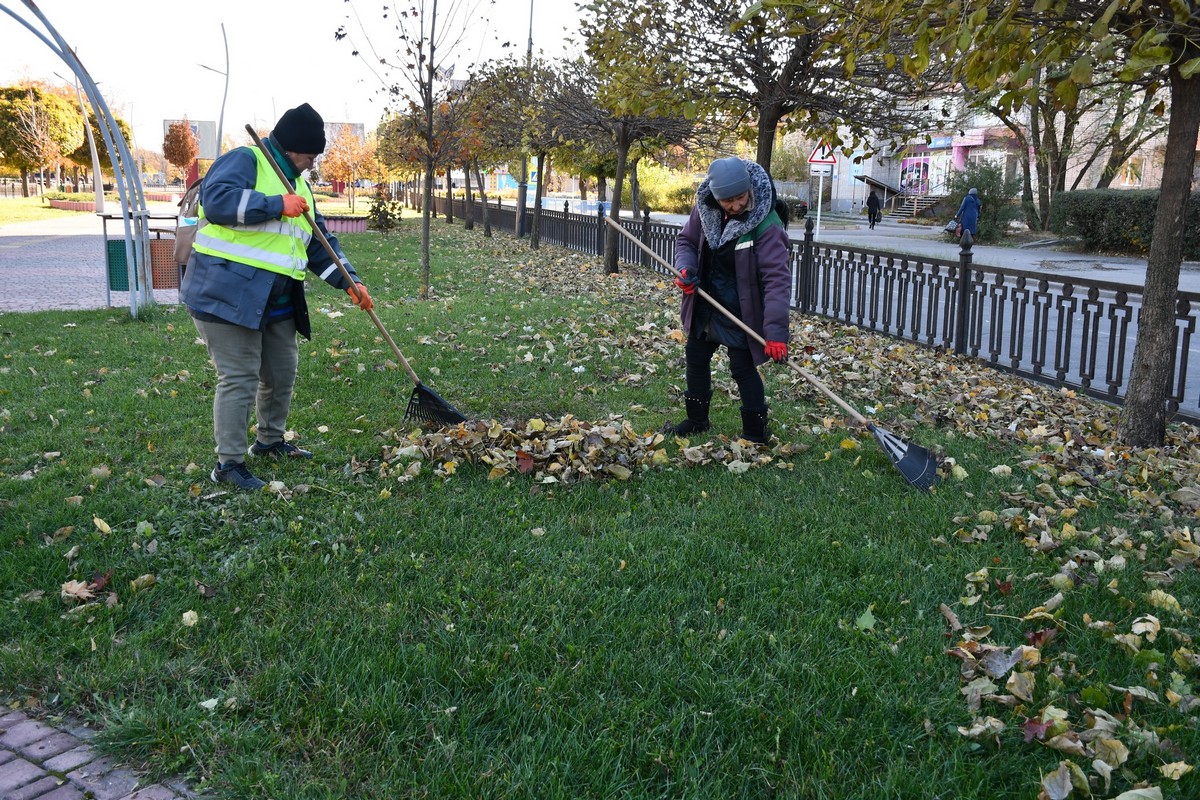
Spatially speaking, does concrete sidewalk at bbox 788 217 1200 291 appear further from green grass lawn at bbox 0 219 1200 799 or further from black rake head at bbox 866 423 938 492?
green grass lawn at bbox 0 219 1200 799

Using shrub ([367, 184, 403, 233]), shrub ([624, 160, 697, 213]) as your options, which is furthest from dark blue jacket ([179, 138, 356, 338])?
shrub ([624, 160, 697, 213])

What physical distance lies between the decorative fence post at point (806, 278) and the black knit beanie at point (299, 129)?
866 centimetres

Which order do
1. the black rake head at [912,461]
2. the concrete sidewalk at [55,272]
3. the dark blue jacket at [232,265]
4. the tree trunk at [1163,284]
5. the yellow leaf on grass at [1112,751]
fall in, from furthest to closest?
the concrete sidewalk at [55,272] < the tree trunk at [1163,284] < the black rake head at [912,461] < the dark blue jacket at [232,265] < the yellow leaf on grass at [1112,751]

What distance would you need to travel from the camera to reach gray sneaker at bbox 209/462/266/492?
4.75 meters

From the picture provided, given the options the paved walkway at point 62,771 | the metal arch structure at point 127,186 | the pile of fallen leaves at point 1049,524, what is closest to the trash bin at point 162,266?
the metal arch structure at point 127,186

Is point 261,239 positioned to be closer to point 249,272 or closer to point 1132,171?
point 249,272

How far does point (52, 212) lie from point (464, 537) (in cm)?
4249

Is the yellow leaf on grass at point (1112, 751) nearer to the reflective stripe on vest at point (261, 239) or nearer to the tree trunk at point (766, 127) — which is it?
the reflective stripe on vest at point (261, 239)

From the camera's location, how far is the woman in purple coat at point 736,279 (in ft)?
17.5

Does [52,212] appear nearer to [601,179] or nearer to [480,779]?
[601,179]

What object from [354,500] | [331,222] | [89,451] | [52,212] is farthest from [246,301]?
[52,212]

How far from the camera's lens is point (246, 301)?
180 inches

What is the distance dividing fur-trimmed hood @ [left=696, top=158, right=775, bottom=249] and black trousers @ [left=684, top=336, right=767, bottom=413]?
0.64 metres

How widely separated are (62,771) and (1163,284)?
6.42 metres
